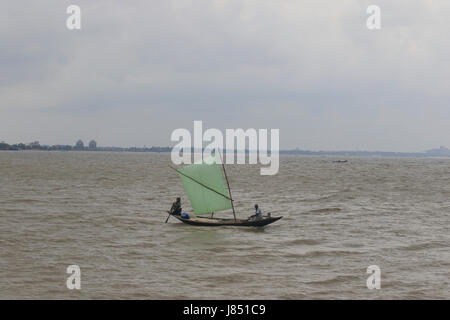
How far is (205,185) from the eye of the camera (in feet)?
103

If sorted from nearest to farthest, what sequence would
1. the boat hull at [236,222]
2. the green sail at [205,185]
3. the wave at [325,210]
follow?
the boat hull at [236,222] → the green sail at [205,185] → the wave at [325,210]

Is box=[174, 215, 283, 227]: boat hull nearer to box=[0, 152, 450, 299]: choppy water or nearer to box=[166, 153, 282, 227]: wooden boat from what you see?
box=[166, 153, 282, 227]: wooden boat

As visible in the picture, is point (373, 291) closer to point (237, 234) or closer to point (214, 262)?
point (214, 262)

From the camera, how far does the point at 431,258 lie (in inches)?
906

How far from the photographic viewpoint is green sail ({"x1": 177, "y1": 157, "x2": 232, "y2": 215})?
102 feet

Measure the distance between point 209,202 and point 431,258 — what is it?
44.0 feet

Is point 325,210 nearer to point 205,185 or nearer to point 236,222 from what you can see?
point 236,222

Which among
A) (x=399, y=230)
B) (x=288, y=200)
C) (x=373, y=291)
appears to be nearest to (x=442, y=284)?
(x=373, y=291)

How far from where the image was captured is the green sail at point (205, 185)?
31141 mm
